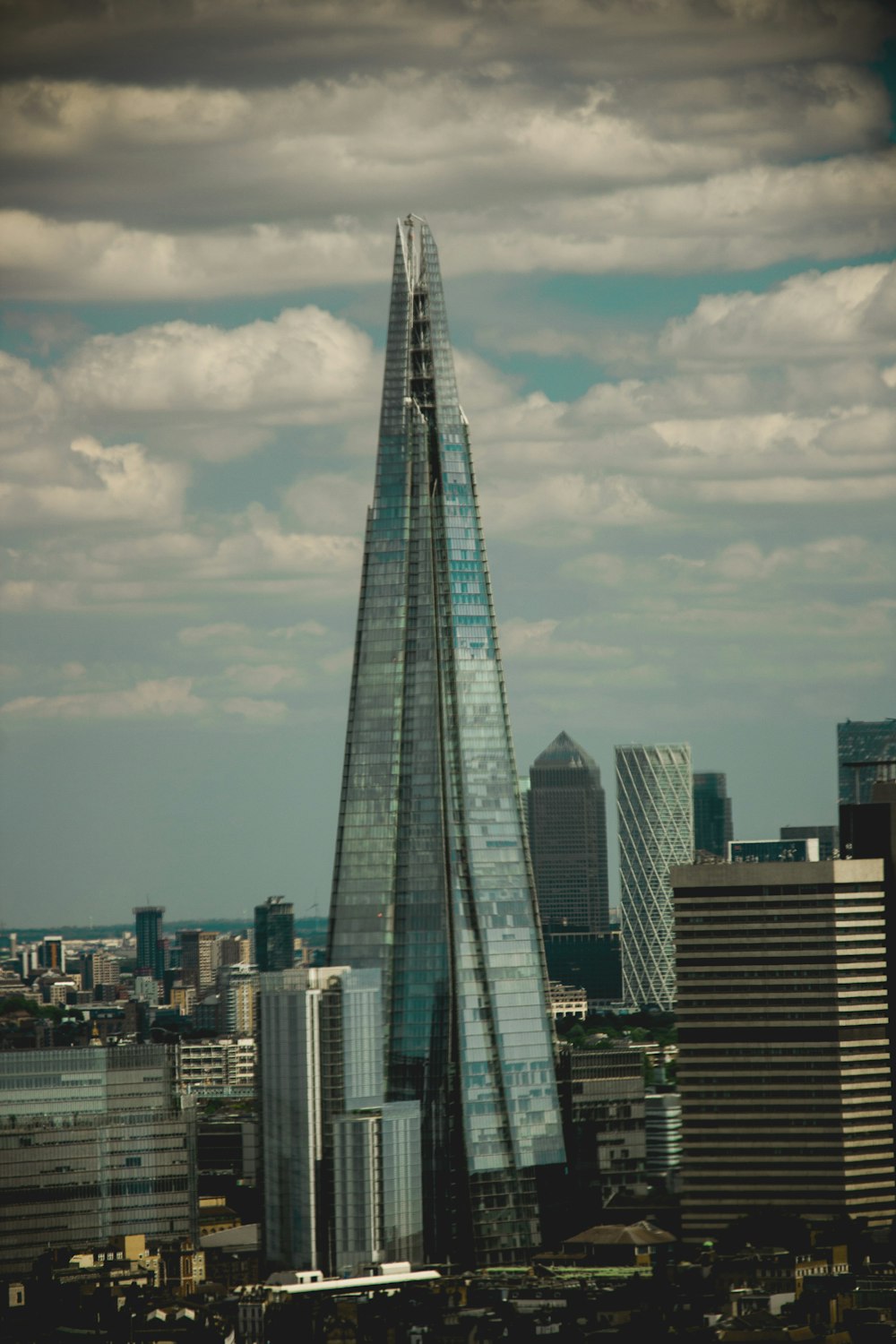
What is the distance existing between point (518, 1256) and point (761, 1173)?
33.8ft

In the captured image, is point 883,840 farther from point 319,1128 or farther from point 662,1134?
point 319,1128

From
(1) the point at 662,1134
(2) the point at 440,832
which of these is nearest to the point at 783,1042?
(2) the point at 440,832

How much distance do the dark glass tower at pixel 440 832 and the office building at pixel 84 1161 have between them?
10371mm

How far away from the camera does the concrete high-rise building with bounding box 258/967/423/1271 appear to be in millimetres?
111375

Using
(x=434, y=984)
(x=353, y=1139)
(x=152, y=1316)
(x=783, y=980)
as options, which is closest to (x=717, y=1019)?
(x=783, y=980)

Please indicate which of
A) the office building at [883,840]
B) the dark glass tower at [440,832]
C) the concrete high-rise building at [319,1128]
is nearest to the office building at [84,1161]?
the dark glass tower at [440,832]

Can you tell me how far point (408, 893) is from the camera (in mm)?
125812

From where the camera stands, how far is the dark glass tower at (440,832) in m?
123

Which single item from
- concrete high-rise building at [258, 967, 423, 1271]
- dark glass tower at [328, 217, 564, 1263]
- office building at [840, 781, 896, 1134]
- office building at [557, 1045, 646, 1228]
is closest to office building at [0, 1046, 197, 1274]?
dark glass tower at [328, 217, 564, 1263]

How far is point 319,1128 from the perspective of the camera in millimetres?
112062

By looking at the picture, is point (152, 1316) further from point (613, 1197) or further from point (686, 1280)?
point (613, 1197)

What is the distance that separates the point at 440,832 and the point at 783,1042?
16565 millimetres

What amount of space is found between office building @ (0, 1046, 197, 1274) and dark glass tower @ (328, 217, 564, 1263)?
10.4 m

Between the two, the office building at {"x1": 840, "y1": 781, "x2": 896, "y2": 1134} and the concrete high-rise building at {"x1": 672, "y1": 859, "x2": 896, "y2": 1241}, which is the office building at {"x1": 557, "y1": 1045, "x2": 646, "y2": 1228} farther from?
the office building at {"x1": 840, "y1": 781, "x2": 896, "y2": 1134}
